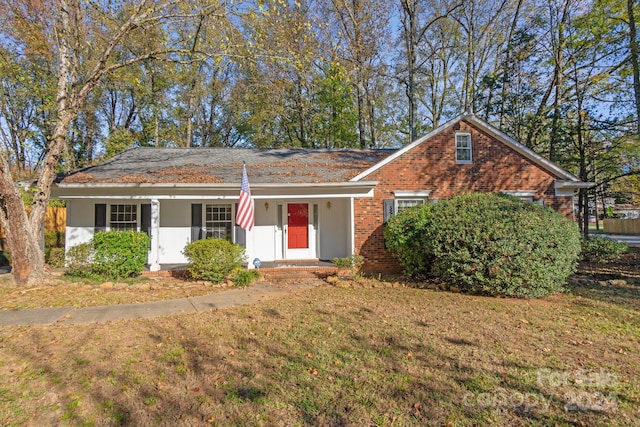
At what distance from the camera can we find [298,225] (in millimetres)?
11766

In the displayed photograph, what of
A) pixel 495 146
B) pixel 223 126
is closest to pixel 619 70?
pixel 495 146

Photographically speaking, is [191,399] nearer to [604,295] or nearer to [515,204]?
[515,204]

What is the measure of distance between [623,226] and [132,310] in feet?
141

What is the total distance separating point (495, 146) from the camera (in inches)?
444

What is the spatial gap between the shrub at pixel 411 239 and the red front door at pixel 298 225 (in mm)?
2936

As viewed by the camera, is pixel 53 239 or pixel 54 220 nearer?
pixel 53 239

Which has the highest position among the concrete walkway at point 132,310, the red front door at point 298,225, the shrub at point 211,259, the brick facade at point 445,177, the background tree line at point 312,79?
the background tree line at point 312,79

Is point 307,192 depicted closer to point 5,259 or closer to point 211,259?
point 211,259

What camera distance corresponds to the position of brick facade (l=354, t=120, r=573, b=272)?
10.8m

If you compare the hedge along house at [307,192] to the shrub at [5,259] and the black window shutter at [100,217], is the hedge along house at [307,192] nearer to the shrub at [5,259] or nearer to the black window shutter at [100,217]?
the black window shutter at [100,217]

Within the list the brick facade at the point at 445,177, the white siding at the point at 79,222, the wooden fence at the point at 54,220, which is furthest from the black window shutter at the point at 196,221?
the wooden fence at the point at 54,220

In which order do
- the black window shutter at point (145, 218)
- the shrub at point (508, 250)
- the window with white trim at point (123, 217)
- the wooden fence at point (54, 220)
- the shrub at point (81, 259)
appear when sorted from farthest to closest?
the wooden fence at point (54, 220), the window with white trim at point (123, 217), the black window shutter at point (145, 218), the shrub at point (81, 259), the shrub at point (508, 250)

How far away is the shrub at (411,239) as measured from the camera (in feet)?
29.6

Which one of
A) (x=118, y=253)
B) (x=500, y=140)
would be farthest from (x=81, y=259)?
(x=500, y=140)
